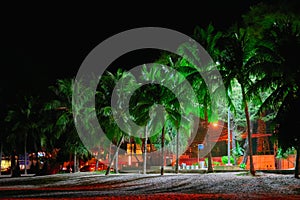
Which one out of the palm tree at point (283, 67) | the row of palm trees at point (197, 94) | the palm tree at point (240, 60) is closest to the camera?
the palm tree at point (283, 67)

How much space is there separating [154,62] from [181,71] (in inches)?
212

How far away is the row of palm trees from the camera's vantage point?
695 inches

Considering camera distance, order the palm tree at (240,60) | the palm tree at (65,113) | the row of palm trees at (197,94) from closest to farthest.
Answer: the row of palm trees at (197,94)
the palm tree at (240,60)
the palm tree at (65,113)

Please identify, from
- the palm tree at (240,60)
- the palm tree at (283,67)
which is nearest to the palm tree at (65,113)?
the palm tree at (240,60)

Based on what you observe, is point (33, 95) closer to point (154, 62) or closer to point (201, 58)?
point (154, 62)

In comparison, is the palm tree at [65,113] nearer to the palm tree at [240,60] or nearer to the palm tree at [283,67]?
the palm tree at [240,60]

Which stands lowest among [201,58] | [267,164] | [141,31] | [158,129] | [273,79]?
[267,164]

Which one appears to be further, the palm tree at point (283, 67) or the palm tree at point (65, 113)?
the palm tree at point (65, 113)

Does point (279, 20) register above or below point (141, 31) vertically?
below

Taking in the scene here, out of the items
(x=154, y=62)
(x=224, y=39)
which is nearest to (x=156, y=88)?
(x=154, y=62)

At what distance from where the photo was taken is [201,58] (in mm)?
23906

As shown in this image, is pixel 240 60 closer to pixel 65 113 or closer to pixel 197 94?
pixel 197 94

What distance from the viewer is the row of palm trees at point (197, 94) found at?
695 inches

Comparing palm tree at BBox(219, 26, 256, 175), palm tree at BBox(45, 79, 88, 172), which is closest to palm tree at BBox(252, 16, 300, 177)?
palm tree at BBox(219, 26, 256, 175)
